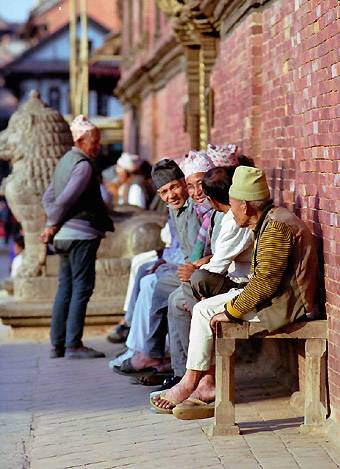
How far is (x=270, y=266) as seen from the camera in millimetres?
7094

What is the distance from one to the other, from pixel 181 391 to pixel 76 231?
2.70 m

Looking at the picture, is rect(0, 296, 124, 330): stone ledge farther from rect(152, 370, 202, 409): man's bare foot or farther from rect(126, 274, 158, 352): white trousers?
rect(152, 370, 202, 409): man's bare foot

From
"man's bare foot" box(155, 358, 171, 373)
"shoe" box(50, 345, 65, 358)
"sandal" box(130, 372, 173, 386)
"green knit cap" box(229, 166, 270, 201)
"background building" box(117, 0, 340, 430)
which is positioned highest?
"background building" box(117, 0, 340, 430)

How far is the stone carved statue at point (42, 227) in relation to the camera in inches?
472

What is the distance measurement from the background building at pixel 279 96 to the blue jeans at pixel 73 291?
1.48 meters

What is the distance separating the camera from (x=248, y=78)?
1025 cm

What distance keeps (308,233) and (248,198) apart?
38cm

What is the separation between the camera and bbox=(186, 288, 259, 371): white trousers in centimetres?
757

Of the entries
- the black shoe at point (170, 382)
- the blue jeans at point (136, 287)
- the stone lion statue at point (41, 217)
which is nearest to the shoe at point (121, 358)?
the blue jeans at point (136, 287)

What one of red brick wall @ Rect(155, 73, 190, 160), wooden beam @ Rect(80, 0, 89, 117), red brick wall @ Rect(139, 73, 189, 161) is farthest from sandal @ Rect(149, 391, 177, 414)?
wooden beam @ Rect(80, 0, 89, 117)

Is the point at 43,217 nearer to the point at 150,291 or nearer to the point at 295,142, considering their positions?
the point at 150,291

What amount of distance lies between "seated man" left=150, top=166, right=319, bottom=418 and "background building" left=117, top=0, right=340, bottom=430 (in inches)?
6.2

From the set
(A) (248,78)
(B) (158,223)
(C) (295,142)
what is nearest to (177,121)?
(B) (158,223)

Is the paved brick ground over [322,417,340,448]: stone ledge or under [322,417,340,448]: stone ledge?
under
